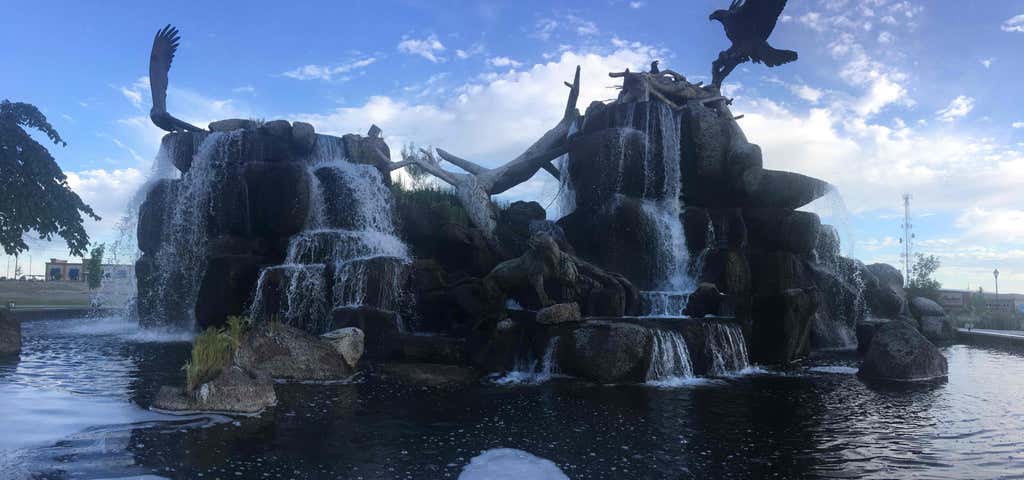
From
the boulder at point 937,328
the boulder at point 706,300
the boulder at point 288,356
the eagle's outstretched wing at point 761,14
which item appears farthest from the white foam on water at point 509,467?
the eagle's outstretched wing at point 761,14

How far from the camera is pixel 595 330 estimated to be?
16266 mm

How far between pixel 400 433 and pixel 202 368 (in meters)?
3.88

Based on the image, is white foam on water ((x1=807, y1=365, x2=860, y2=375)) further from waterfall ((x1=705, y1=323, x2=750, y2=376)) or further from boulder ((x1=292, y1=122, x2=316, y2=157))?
boulder ((x1=292, y1=122, x2=316, y2=157))

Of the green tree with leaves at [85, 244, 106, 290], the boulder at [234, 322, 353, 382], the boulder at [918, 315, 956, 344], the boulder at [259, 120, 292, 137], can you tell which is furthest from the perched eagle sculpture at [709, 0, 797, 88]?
the green tree with leaves at [85, 244, 106, 290]

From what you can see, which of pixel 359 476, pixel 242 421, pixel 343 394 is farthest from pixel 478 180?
pixel 359 476

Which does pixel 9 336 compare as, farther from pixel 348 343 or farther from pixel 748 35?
pixel 748 35

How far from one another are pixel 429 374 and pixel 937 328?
26.5m

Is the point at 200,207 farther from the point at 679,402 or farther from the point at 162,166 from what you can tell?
the point at 679,402

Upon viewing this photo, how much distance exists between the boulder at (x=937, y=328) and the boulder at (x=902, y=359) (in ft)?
50.5

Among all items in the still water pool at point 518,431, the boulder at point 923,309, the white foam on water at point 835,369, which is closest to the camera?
the still water pool at point 518,431

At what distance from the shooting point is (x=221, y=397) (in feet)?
36.7

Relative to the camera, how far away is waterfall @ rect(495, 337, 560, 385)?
1623 centimetres

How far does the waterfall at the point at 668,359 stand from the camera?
1628cm

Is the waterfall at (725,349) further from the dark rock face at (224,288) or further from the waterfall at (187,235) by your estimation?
the waterfall at (187,235)
